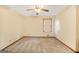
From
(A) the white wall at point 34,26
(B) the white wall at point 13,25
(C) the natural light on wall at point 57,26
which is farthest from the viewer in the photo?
(C) the natural light on wall at point 57,26

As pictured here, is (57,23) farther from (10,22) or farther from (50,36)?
(10,22)

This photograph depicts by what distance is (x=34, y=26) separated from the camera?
233cm

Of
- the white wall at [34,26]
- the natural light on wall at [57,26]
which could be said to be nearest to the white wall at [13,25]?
the white wall at [34,26]

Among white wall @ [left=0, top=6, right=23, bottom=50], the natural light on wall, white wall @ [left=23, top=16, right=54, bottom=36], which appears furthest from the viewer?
the natural light on wall

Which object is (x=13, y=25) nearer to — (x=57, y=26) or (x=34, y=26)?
(x=34, y=26)

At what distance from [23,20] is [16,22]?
0.49 feet

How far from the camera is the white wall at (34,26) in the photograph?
2104 mm

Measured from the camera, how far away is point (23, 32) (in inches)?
77.0

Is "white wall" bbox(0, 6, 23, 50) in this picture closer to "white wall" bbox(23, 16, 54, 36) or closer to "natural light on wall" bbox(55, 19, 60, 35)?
"white wall" bbox(23, 16, 54, 36)

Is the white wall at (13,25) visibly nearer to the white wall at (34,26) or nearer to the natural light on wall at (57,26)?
the white wall at (34,26)

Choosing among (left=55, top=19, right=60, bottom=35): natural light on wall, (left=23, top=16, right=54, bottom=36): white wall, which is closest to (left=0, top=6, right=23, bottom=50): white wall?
(left=23, top=16, right=54, bottom=36): white wall

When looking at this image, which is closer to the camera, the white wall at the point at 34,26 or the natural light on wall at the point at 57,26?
the white wall at the point at 34,26

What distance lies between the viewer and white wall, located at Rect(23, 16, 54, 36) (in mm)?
2104
